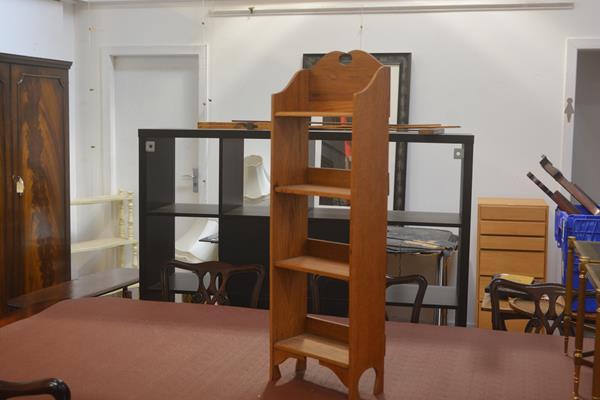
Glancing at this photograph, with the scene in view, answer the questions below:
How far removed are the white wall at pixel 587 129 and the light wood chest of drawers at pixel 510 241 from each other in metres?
2.02

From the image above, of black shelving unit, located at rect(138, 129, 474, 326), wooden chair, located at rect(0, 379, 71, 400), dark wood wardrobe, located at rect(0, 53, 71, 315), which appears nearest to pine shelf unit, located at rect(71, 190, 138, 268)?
dark wood wardrobe, located at rect(0, 53, 71, 315)

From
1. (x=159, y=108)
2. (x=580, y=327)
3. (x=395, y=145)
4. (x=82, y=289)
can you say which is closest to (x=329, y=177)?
(x=580, y=327)

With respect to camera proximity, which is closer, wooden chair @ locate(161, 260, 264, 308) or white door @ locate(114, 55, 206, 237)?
wooden chair @ locate(161, 260, 264, 308)

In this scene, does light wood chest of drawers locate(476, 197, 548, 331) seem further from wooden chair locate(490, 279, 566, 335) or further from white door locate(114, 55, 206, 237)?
white door locate(114, 55, 206, 237)

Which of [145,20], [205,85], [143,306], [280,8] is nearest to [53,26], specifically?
[145,20]

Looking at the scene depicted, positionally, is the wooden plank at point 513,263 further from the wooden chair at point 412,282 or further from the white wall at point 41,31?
the white wall at point 41,31

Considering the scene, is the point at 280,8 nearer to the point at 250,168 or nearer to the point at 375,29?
the point at 375,29

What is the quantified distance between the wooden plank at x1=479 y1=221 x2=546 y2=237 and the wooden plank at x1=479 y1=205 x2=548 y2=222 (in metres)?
0.03

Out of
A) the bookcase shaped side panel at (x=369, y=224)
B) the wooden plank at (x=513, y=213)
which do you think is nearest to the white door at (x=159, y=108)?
the wooden plank at (x=513, y=213)

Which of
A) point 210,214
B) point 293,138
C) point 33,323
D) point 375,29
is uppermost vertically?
point 375,29

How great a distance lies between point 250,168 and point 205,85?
0.78 meters

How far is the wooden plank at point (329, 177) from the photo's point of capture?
2342 mm

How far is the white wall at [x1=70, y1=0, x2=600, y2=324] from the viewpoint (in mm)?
5332

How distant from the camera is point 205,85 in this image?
19.5ft
